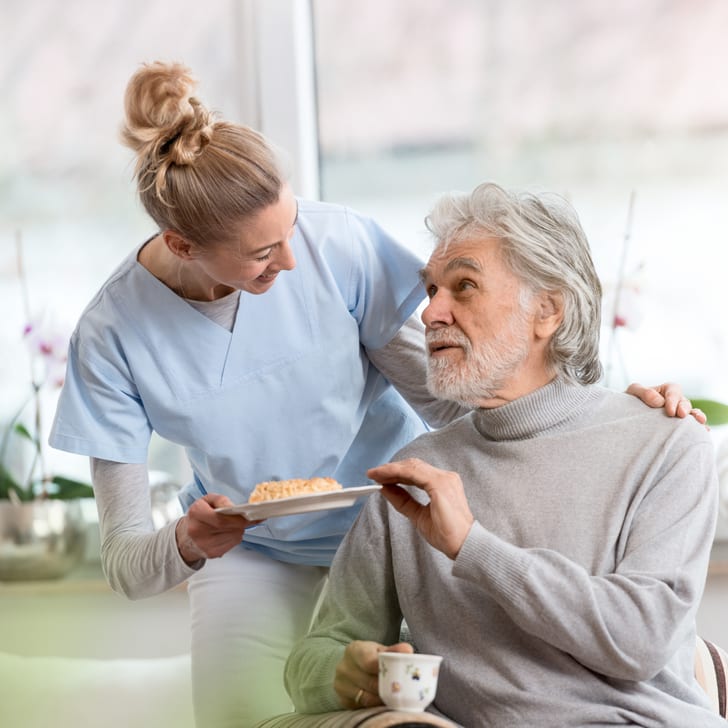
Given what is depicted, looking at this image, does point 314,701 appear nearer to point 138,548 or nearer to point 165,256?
point 138,548

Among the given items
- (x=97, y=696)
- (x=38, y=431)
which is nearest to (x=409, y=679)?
(x=97, y=696)

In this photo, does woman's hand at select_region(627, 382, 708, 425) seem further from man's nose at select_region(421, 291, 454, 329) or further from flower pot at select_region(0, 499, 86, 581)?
flower pot at select_region(0, 499, 86, 581)

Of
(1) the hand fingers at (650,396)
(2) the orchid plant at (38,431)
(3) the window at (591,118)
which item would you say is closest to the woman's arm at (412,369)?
(1) the hand fingers at (650,396)

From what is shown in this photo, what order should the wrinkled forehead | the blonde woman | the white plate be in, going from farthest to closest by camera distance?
the blonde woman → the wrinkled forehead → the white plate

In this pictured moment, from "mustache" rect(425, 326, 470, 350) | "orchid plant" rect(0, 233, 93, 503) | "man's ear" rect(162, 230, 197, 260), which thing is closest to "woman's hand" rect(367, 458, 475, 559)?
"mustache" rect(425, 326, 470, 350)

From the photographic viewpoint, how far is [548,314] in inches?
70.9

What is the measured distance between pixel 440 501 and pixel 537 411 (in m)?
0.33

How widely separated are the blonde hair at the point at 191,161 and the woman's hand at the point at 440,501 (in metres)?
0.49

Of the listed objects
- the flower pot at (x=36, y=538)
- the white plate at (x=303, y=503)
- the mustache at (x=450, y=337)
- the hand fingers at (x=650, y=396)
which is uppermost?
the mustache at (x=450, y=337)

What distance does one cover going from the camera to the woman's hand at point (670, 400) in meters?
1.71

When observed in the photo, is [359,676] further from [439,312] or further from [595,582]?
[439,312]

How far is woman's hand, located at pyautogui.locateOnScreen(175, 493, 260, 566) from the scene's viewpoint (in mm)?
1642

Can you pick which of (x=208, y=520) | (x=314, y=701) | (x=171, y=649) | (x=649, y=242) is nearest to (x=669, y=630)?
(x=314, y=701)

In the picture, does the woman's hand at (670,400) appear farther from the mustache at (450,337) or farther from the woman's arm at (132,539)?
the woman's arm at (132,539)
